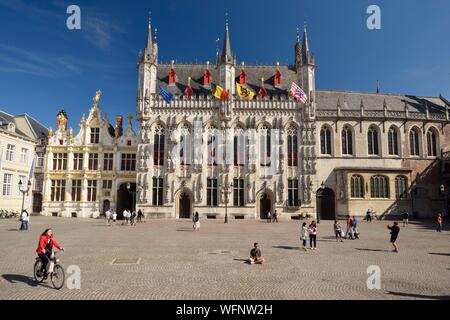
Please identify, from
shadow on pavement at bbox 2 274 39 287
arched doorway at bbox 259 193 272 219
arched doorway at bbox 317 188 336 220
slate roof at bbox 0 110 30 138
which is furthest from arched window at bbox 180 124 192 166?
shadow on pavement at bbox 2 274 39 287

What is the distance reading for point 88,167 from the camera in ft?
144

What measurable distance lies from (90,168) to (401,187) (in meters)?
43.6

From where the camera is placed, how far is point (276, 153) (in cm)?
4172

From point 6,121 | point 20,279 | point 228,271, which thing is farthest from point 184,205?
point 20,279

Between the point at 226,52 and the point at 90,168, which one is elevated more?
the point at 226,52

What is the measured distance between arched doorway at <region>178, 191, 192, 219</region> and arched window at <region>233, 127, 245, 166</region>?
7953mm

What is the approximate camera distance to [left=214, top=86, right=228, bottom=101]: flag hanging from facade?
4043 cm

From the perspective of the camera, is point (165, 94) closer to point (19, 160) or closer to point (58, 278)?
point (19, 160)

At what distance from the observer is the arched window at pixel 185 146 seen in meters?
41.6

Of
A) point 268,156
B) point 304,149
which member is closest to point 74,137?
point 268,156

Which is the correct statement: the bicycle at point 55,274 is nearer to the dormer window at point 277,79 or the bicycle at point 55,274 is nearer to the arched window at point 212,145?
the arched window at point 212,145
